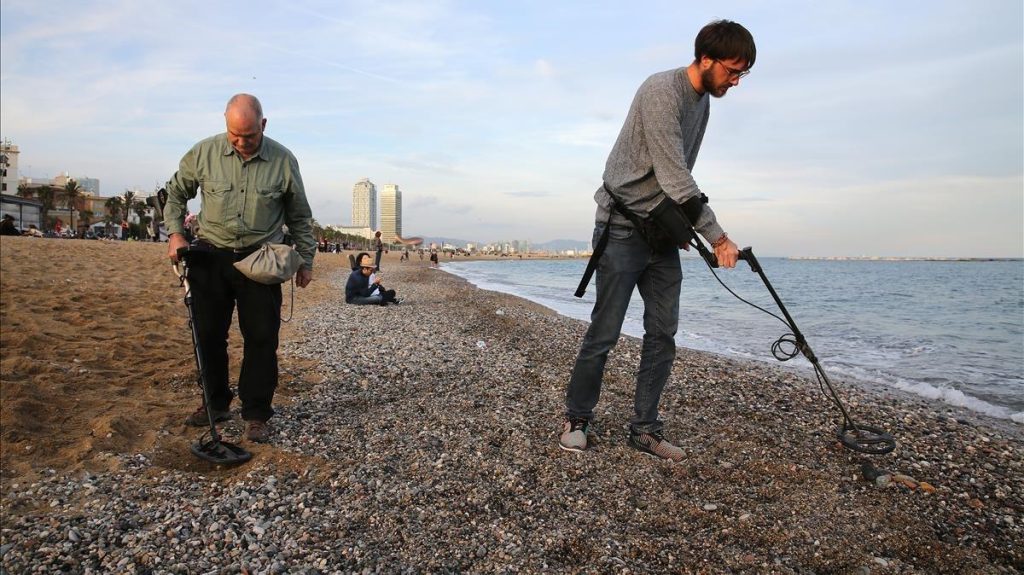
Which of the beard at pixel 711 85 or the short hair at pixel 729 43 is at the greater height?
the short hair at pixel 729 43

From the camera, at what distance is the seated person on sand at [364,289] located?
13.5 meters

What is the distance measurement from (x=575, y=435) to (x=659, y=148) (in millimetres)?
1917

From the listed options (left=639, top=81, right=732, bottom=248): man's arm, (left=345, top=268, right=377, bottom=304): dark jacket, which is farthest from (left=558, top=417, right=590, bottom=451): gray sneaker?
(left=345, top=268, right=377, bottom=304): dark jacket

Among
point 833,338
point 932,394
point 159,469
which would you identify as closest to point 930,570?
point 159,469

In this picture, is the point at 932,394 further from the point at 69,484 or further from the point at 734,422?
the point at 69,484

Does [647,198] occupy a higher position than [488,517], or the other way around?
[647,198]

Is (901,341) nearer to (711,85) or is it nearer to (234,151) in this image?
(711,85)

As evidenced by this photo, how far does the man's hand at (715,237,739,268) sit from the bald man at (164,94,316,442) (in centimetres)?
284

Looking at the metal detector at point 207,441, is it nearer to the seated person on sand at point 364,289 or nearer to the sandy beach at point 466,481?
the sandy beach at point 466,481

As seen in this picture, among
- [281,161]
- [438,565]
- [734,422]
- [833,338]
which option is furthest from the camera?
[833,338]

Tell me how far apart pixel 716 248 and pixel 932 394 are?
18.4 ft

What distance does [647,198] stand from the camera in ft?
11.1

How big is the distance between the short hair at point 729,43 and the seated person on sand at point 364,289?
1134 centimetres

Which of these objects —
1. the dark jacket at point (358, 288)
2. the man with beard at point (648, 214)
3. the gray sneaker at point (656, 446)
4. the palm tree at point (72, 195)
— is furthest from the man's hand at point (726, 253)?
the palm tree at point (72, 195)
